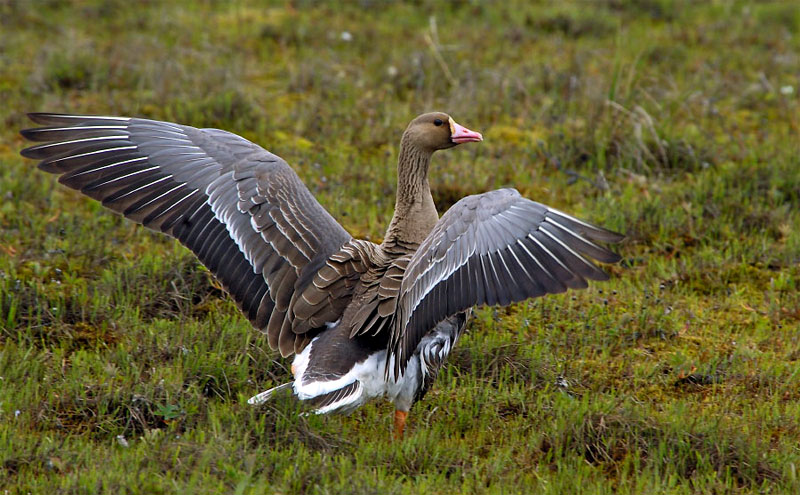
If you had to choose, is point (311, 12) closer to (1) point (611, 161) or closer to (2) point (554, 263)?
(1) point (611, 161)

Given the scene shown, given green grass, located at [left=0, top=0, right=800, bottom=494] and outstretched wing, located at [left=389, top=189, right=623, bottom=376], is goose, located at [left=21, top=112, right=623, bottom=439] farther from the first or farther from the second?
green grass, located at [left=0, top=0, right=800, bottom=494]


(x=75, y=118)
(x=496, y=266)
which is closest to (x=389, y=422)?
(x=496, y=266)

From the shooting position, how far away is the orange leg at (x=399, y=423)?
513 centimetres

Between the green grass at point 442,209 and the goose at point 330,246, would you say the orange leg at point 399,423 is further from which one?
the green grass at point 442,209

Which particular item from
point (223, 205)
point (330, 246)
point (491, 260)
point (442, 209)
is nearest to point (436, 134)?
point (330, 246)

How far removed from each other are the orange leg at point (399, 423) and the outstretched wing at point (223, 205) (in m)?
0.66

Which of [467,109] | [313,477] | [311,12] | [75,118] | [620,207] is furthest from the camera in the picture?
[311,12]

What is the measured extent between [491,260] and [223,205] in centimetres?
175

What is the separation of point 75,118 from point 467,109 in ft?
14.3

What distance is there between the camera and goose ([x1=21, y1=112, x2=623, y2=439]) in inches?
186

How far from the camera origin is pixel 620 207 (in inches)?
301

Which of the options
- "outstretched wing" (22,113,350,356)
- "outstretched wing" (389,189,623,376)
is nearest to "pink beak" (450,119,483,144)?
"outstretched wing" (22,113,350,356)

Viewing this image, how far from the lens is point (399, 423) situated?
5176 mm

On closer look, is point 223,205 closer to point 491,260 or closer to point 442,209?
point 491,260
